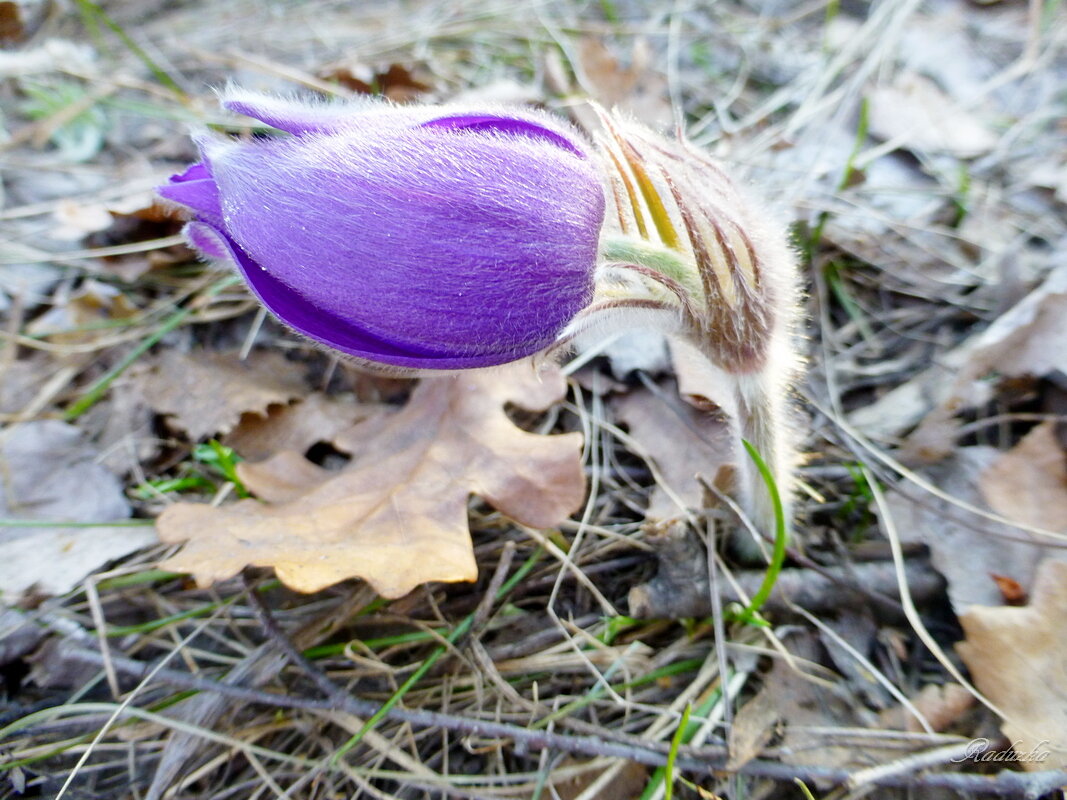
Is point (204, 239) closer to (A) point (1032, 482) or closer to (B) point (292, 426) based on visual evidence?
(B) point (292, 426)

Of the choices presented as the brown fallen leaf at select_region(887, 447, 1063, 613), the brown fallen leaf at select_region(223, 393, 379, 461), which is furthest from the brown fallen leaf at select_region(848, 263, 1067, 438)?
the brown fallen leaf at select_region(223, 393, 379, 461)

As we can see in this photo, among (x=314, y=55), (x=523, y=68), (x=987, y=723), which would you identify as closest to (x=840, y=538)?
(x=987, y=723)

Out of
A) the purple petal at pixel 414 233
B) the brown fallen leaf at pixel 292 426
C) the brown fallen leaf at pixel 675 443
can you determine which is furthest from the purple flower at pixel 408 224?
the brown fallen leaf at pixel 292 426

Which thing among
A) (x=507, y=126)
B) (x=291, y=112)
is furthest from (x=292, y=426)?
(x=507, y=126)

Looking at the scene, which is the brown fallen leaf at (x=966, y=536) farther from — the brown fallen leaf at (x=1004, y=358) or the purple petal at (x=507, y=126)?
the purple petal at (x=507, y=126)

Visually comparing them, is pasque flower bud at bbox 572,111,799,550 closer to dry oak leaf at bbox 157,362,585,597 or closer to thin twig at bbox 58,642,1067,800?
dry oak leaf at bbox 157,362,585,597

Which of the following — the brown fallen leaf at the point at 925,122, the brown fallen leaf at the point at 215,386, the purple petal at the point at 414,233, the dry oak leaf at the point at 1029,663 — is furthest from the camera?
the brown fallen leaf at the point at 925,122
